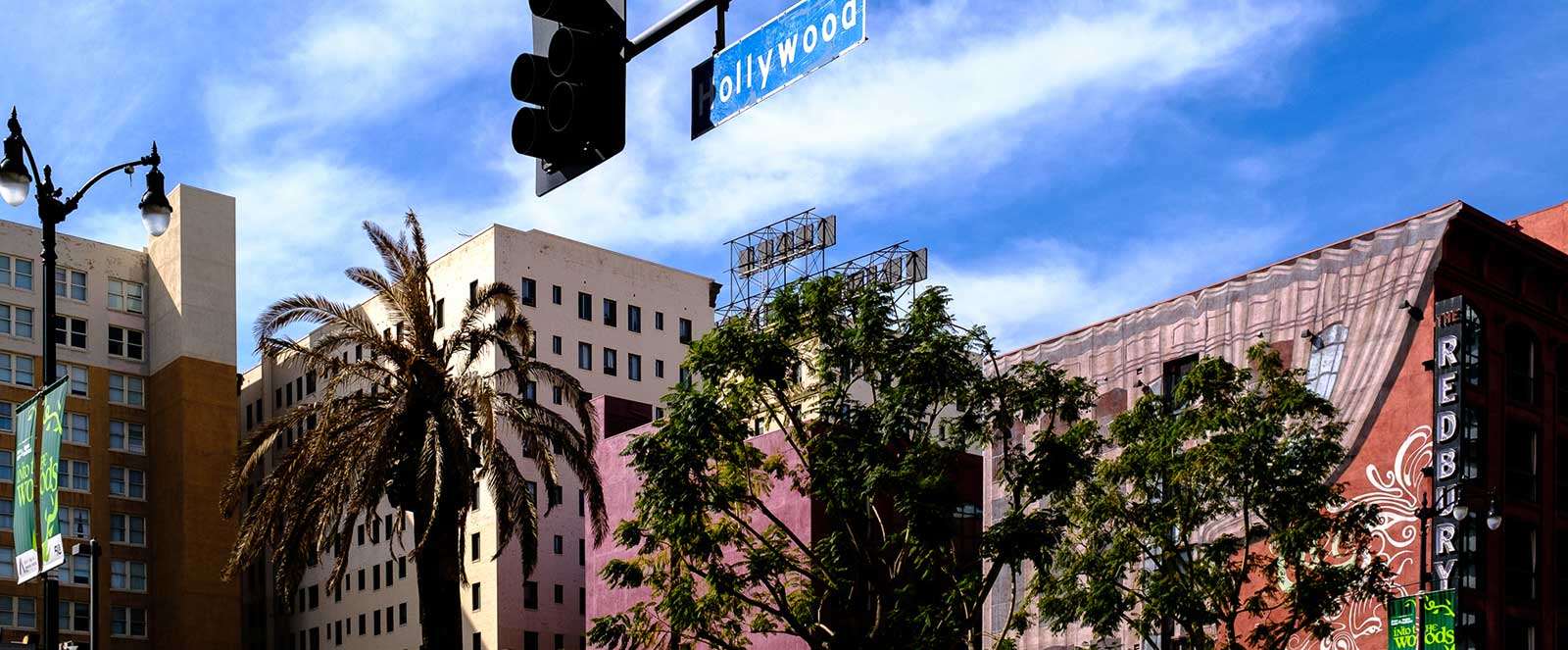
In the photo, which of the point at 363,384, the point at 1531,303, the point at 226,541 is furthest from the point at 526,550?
the point at 226,541

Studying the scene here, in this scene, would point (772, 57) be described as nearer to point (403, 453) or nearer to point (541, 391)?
point (403, 453)

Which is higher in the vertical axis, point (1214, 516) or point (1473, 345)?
point (1473, 345)

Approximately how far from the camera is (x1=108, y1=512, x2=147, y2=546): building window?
105250 millimetres

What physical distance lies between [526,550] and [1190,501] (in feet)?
51.0

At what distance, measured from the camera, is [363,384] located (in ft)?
314

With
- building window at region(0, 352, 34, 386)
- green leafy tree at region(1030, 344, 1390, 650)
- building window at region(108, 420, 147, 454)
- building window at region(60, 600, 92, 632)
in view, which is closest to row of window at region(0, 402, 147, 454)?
building window at region(108, 420, 147, 454)

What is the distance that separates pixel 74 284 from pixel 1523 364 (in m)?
80.1

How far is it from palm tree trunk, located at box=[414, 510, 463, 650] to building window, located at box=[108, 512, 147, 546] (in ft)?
229

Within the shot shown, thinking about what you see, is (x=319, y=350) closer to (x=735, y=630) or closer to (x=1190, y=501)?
(x=735, y=630)

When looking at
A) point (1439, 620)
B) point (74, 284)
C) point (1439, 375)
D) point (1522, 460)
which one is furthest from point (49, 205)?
point (74, 284)

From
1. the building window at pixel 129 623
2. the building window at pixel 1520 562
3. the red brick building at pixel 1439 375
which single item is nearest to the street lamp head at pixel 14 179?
the red brick building at pixel 1439 375

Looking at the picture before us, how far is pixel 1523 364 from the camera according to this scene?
54844mm

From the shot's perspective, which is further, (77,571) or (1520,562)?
(77,571)

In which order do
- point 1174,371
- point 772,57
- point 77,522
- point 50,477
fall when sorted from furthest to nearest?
point 77,522, point 1174,371, point 50,477, point 772,57
